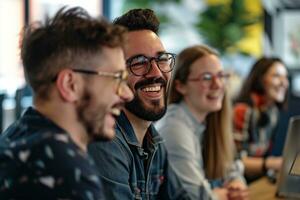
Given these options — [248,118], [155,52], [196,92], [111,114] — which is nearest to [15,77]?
[248,118]

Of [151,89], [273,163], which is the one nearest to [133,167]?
[151,89]

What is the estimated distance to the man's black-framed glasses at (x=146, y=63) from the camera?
1647 millimetres

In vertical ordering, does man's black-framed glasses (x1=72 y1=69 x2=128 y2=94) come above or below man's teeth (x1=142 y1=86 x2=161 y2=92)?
above

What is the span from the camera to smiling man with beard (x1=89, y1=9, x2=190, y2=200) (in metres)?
1.59

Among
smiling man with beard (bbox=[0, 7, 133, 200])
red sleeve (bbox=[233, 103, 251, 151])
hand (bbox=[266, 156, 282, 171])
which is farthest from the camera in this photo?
red sleeve (bbox=[233, 103, 251, 151])

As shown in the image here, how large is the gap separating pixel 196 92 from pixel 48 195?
4.87ft

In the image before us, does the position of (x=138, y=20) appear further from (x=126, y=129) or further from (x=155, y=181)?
(x=155, y=181)

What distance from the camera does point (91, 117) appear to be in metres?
1.13

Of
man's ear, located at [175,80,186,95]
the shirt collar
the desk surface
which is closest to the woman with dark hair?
the desk surface

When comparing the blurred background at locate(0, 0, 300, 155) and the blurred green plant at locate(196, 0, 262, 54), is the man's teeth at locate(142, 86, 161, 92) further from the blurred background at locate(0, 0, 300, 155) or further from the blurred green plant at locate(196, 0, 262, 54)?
the blurred green plant at locate(196, 0, 262, 54)

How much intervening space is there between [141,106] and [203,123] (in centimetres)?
88

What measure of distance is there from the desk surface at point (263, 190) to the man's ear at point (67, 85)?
1.44 metres

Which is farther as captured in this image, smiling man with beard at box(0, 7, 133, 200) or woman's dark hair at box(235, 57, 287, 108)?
woman's dark hair at box(235, 57, 287, 108)

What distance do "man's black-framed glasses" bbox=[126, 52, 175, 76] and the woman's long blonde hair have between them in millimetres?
754
